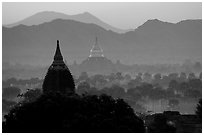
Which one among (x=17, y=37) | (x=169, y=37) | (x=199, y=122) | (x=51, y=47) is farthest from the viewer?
(x=169, y=37)

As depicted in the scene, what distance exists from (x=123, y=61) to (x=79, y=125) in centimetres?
7849

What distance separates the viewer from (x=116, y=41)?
9919cm

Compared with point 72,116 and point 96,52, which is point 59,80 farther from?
point 96,52

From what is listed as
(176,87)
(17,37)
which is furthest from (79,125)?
(17,37)

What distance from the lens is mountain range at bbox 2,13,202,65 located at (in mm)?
79312

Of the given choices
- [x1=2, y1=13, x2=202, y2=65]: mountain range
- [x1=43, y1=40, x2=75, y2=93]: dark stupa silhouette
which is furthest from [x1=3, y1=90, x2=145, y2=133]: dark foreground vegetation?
[x1=2, y1=13, x2=202, y2=65]: mountain range

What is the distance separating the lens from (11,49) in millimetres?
63719

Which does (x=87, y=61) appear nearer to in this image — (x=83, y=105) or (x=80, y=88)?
(x=80, y=88)

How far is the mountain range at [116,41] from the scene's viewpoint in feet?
260

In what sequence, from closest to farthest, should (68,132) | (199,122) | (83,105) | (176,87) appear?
1. (68,132)
2. (83,105)
3. (199,122)
4. (176,87)

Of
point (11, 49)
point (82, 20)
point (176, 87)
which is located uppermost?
point (82, 20)

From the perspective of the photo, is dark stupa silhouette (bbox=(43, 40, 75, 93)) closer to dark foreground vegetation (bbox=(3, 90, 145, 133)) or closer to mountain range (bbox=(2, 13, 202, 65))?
dark foreground vegetation (bbox=(3, 90, 145, 133))

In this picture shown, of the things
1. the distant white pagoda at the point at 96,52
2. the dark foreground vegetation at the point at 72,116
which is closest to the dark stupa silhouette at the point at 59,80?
the dark foreground vegetation at the point at 72,116

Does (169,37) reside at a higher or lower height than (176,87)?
higher
